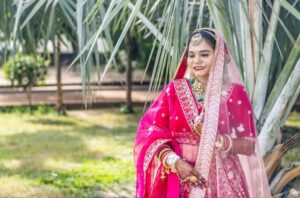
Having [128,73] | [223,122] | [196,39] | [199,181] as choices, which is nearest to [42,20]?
[196,39]

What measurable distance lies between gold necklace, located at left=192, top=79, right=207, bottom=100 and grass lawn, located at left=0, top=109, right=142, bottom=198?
3186mm

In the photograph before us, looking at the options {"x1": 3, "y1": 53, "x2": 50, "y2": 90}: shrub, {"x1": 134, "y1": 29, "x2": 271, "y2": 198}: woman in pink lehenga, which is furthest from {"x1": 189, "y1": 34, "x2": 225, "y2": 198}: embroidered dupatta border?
{"x1": 3, "y1": 53, "x2": 50, "y2": 90}: shrub

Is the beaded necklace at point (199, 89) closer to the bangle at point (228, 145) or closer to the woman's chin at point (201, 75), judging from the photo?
the woman's chin at point (201, 75)

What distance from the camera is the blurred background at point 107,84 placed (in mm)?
3055

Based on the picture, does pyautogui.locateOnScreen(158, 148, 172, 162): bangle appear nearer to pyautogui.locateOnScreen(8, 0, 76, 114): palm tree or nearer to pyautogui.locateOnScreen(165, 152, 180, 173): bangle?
pyautogui.locateOnScreen(165, 152, 180, 173): bangle

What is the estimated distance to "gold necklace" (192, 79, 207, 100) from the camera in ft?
8.61

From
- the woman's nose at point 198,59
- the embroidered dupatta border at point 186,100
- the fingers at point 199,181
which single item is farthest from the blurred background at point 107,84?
the fingers at point 199,181

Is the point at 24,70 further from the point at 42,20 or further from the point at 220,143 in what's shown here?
the point at 220,143

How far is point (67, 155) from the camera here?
7.46 meters

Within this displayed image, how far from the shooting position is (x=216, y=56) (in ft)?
8.46

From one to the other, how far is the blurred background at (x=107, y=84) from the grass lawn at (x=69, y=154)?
13 millimetres

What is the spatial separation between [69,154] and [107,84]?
671cm

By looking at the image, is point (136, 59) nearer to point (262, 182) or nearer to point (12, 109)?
point (12, 109)

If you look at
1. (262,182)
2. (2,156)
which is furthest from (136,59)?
(262,182)
